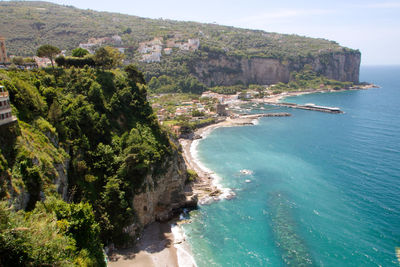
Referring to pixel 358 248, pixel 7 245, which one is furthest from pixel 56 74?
pixel 358 248

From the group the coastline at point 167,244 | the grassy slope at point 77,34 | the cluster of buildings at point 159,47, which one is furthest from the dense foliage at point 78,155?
the cluster of buildings at point 159,47

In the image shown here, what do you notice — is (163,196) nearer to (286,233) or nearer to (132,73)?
(286,233)

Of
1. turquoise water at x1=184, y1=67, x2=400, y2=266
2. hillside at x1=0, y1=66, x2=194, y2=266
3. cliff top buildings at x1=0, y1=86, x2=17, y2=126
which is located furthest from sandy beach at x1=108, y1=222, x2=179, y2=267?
cliff top buildings at x1=0, y1=86, x2=17, y2=126

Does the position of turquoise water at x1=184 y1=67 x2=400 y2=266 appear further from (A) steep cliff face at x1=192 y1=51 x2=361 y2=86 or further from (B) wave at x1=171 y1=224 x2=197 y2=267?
(A) steep cliff face at x1=192 y1=51 x2=361 y2=86

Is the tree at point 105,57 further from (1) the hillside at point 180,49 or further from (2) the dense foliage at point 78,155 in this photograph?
(1) the hillside at point 180,49

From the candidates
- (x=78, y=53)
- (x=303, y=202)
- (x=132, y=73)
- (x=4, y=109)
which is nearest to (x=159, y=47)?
(x=78, y=53)

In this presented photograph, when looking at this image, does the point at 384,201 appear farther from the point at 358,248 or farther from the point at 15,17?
the point at 15,17
